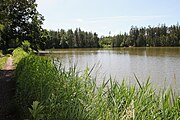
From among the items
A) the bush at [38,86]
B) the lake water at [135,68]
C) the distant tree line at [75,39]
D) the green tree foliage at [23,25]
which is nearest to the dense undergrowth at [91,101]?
the bush at [38,86]

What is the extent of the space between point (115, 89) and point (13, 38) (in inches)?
1480

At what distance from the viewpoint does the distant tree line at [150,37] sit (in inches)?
3813

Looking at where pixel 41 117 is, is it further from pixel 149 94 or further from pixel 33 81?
pixel 33 81

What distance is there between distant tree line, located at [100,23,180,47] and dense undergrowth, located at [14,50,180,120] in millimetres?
96289

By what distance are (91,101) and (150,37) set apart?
341 feet

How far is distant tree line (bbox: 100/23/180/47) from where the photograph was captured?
96838 mm

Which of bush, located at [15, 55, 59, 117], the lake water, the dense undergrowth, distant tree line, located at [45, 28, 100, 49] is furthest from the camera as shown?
distant tree line, located at [45, 28, 100, 49]

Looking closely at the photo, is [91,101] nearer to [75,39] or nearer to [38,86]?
[38,86]

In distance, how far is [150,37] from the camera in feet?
341

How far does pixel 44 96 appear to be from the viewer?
166 inches

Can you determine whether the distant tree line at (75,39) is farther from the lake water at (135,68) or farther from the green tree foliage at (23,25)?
the lake water at (135,68)

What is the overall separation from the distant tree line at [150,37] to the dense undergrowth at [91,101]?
9629 cm

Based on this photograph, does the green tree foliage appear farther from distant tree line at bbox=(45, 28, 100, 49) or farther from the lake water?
distant tree line at bbox=(45, 28, 100, 49)

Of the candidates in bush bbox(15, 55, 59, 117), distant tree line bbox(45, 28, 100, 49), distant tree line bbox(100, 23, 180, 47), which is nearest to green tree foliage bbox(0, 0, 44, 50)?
bush bbox(15, 55, 59, 117)
